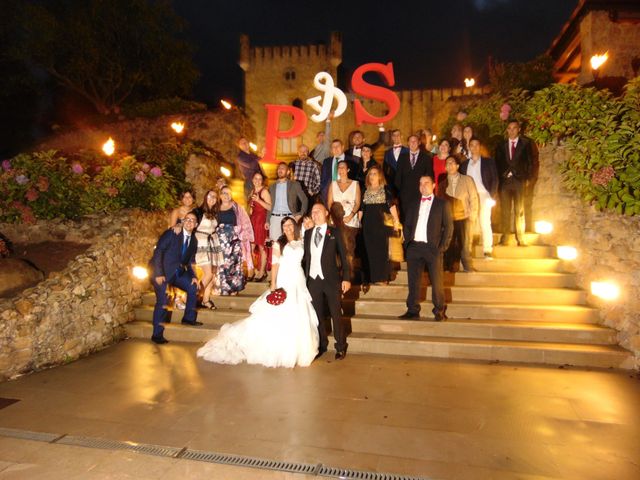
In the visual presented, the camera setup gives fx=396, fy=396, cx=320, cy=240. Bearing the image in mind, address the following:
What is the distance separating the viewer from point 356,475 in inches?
112

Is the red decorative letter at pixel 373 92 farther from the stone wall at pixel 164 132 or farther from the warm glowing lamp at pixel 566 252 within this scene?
the stone wall at pixel 164 132

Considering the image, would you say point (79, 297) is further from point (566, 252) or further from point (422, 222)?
point (566, 252)

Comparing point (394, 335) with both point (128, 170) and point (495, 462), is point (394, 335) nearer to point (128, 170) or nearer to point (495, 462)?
point (495, 462)

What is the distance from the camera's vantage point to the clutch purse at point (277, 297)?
4980 mm

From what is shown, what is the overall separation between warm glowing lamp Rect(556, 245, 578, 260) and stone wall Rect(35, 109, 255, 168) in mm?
11632

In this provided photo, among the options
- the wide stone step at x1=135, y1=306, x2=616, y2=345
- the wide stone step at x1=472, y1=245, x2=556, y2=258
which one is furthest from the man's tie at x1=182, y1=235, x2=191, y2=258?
the wide stone step at x1=472, y1=245, x2=556, y2=258

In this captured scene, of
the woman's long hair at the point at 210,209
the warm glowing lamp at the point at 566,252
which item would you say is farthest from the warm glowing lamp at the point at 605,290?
the woman's long hair at the point at 210,209

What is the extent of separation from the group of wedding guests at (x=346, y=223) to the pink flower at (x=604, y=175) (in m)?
1.54

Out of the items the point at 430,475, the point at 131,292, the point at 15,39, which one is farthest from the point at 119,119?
the point at 430,475

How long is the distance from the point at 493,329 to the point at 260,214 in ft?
13.8

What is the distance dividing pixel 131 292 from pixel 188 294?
133 centimetres

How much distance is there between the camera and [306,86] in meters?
29.5

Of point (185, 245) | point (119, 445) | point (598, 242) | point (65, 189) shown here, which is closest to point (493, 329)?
point (598, 242)

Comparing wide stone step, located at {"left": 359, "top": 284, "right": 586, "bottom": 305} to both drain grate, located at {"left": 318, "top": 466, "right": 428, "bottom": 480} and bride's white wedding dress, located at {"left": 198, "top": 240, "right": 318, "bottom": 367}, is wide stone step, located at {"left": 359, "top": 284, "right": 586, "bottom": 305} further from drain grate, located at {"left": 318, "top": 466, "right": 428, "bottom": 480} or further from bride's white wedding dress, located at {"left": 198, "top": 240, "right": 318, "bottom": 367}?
drain grate, located at {"left": 318, "top": 466, "right": 428, "bottom": 480}
